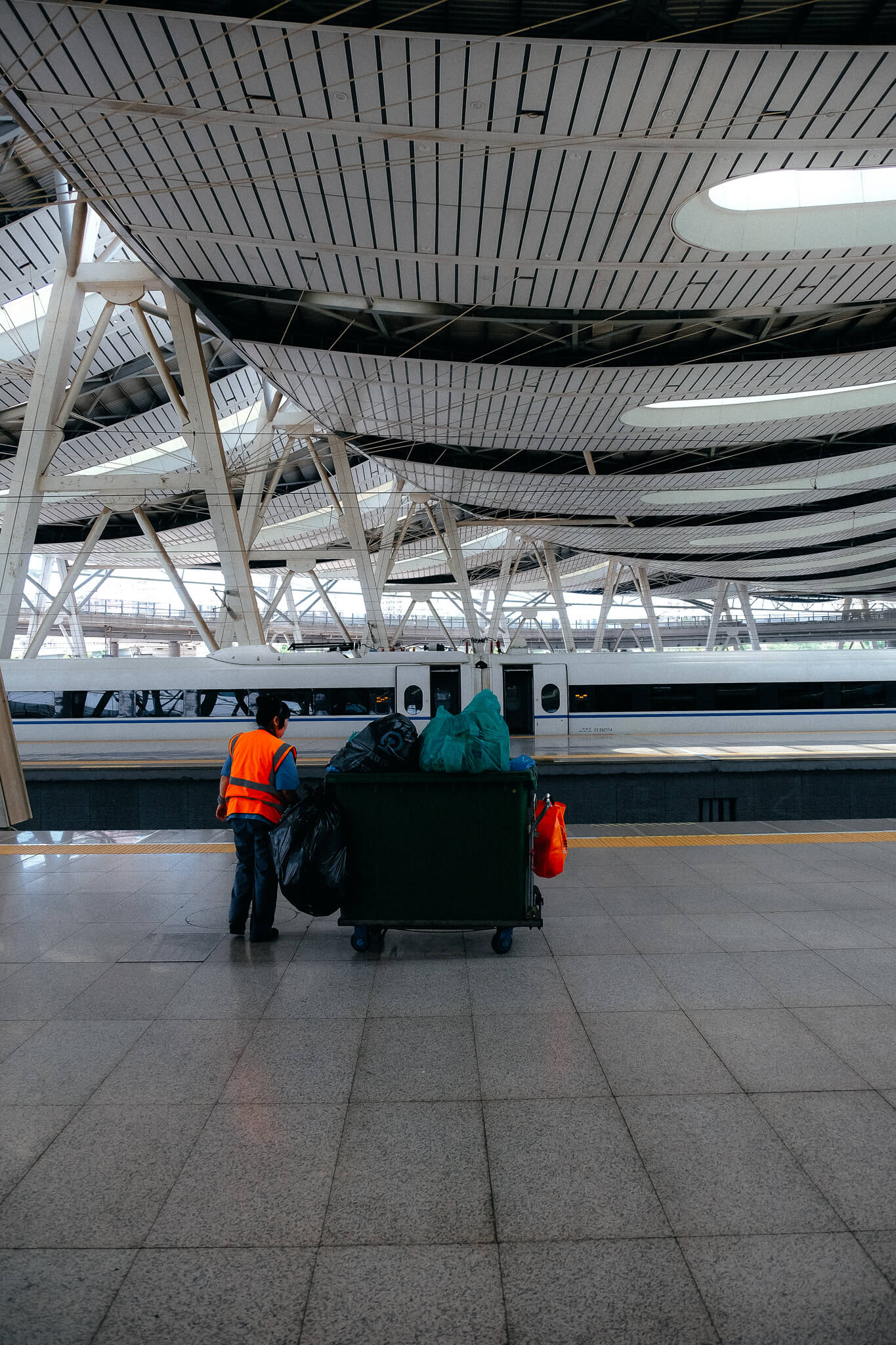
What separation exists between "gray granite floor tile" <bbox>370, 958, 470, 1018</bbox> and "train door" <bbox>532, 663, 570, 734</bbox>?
1378 centimetres

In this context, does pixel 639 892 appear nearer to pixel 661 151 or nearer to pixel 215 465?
pixel 661 151

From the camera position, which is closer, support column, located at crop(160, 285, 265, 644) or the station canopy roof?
the station canopy roof

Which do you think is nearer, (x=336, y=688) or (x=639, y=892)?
(x=639, y=892)

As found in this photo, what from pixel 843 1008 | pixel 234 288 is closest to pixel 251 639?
pixel 234 288

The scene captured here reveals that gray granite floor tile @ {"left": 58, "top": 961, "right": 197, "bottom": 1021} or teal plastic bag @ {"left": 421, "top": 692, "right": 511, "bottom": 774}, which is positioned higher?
teal plastic bag @ {"left": 421, "top": 692, "right": 511, "bottom": 774}

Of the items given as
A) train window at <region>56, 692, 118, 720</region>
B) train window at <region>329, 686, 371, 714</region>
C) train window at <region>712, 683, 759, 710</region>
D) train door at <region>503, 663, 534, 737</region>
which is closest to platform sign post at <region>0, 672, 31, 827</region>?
train window at <region>329, 686, 371, 714</region>

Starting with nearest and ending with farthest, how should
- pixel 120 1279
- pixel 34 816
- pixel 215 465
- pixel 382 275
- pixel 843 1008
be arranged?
pixel 120 1279
pixel 843 1008
pixel 34 816
pixel 382 275
pixel 215 465

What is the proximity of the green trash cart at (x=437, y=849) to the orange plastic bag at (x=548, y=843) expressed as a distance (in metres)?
0.30

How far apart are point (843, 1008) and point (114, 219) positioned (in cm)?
1226

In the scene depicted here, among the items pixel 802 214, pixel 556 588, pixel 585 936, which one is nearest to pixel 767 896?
pixel 585 936

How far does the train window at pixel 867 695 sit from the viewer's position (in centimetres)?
1866

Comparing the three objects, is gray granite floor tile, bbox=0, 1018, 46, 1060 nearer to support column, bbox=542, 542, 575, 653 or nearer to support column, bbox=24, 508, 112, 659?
support column, bbox=24, 508, 112, 659

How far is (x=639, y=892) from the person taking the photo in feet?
19.1

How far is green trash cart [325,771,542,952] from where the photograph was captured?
4520mm
